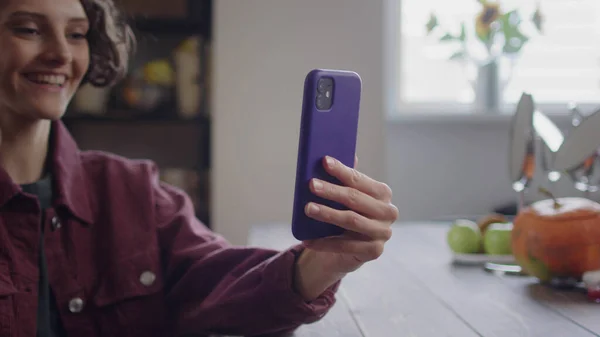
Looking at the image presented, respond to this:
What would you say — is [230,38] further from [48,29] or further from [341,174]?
[341,174]

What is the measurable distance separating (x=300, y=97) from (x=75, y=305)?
5.49ft

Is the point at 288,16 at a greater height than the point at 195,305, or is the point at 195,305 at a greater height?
the point at 288,16

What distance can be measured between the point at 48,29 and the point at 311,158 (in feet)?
1.76

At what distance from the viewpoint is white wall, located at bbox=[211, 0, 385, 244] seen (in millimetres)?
2531

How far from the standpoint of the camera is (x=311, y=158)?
2.29 ft

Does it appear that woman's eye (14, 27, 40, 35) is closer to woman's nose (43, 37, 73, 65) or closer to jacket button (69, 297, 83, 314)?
woman's nose (43, 37, 73, 65)

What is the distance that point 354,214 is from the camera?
713 millimetres

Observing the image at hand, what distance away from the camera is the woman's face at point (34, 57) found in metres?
0.98

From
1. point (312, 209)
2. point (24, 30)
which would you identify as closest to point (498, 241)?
point (312, 209)

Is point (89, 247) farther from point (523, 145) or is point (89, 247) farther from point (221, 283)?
point (523, 145)

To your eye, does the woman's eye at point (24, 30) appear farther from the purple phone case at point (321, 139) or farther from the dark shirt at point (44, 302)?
the purple phone case at point (321, 139)

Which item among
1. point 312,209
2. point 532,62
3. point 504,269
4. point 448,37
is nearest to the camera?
point 312,209

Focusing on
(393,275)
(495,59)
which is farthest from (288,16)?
(393,275)

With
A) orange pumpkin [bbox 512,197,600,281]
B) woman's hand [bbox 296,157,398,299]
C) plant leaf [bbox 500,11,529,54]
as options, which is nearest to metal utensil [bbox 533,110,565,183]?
orange pumpkin [bbox 512,197,600,281]
